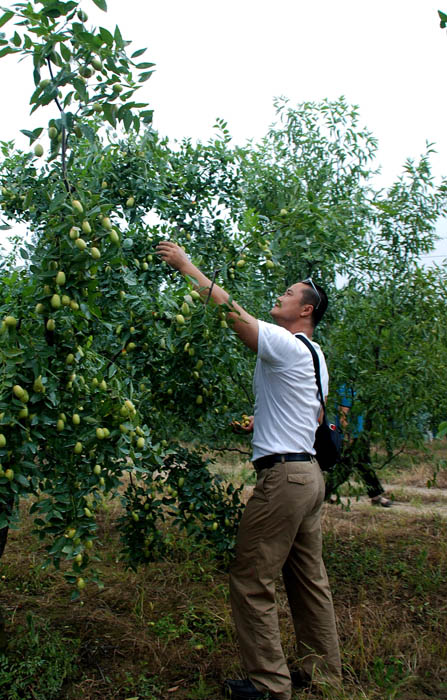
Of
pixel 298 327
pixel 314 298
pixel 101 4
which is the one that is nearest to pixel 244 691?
pixel 298 327

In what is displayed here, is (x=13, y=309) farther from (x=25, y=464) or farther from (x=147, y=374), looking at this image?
(x=147, y=374)

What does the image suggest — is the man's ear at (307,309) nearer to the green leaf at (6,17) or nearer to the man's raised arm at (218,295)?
the man's raised arm at (218,295)

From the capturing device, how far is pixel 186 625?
351 centimetres

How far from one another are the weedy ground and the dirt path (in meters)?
1.26

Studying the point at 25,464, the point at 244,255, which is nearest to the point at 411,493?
the point at 244,255

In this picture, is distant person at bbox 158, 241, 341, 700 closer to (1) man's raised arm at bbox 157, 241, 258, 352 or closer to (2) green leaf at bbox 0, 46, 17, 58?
(1) man's raised arm at bbox 157, 241, 258, 352

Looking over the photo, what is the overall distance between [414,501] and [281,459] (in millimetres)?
5043

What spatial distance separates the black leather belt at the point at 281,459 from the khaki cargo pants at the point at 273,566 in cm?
2

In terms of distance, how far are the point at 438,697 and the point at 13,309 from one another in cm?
257

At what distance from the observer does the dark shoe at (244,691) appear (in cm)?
269

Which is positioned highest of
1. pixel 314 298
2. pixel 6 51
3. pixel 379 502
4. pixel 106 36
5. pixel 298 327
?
pixel 106 36

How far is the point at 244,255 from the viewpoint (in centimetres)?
285

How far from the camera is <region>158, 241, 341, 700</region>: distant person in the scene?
2709 millimetres

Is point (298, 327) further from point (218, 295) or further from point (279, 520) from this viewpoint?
point (279, 520)
